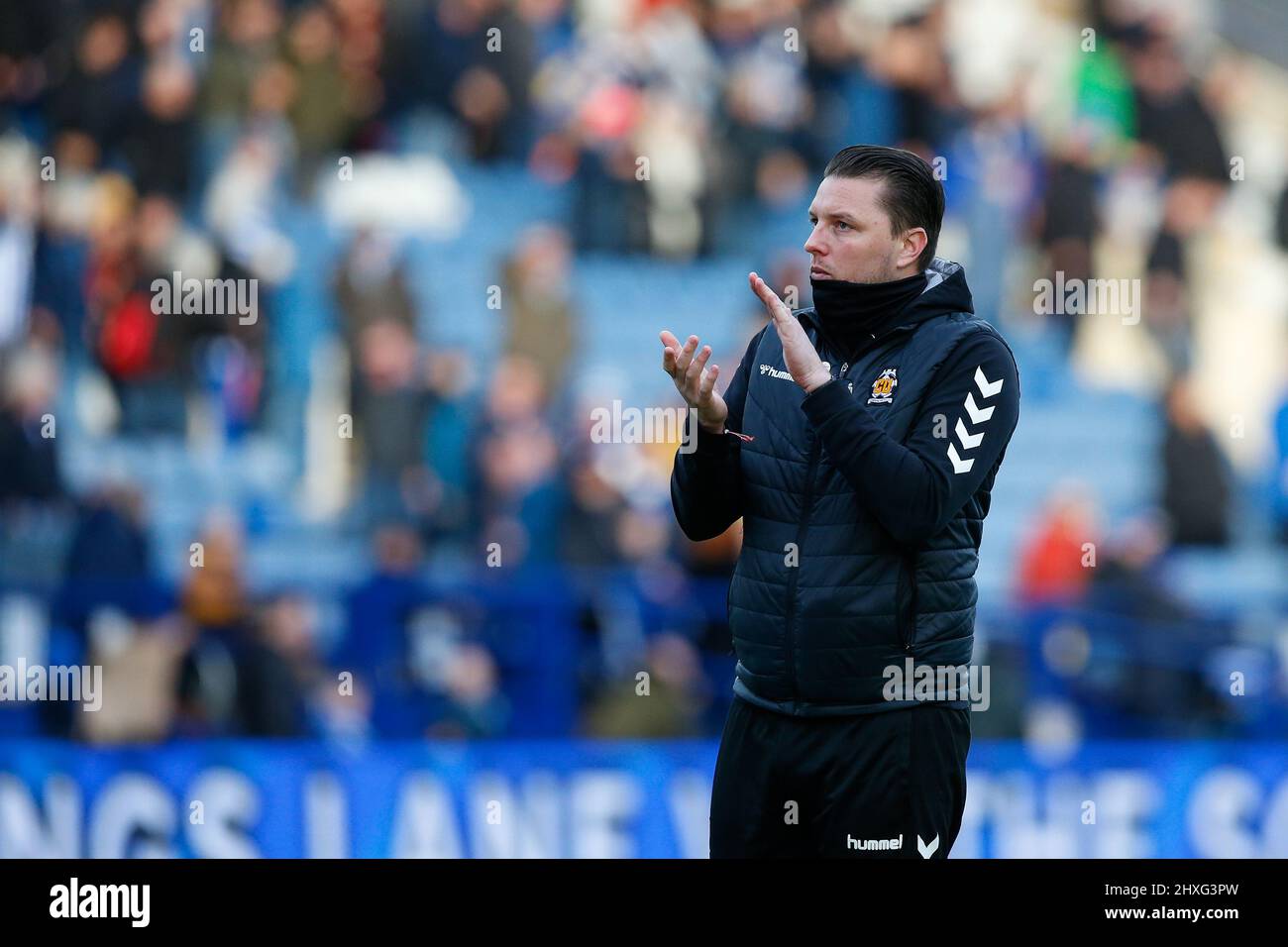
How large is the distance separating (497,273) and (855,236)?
8.11 metres

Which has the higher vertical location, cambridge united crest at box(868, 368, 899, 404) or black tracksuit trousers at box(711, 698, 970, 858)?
cambridge united crest at box(868, 368, 899, 404)

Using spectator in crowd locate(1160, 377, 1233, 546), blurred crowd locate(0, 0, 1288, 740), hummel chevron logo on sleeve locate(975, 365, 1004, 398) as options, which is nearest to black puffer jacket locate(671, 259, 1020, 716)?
hummel chevron logo on sleeve locate(975, 365, 1004, 398)

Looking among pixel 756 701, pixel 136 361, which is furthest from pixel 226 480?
pixel 756 701

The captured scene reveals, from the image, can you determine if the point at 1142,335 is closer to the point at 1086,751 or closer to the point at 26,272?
the point at 1086,751

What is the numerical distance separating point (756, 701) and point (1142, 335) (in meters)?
8.61

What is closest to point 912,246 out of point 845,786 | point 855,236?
point 855,236

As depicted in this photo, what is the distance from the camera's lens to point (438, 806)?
327 inches

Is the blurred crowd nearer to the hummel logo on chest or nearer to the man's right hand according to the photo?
the hummel logo on chest

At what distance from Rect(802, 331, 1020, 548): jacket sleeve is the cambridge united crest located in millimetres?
30

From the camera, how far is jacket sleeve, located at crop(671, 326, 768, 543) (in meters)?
3.56

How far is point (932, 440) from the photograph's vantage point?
11.2 feet

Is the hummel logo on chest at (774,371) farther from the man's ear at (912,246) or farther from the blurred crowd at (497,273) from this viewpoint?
the blurred crowd at (497,273)

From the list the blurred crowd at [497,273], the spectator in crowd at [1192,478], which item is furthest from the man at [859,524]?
the spectator in crowd at [1192,478]

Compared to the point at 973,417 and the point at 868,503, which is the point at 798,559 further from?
the point at 973,417
